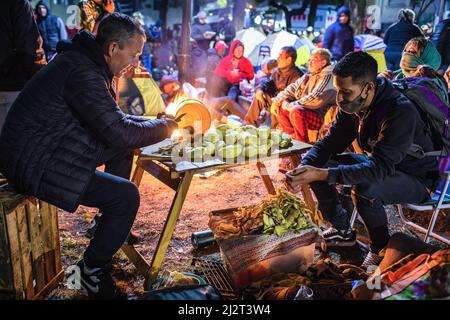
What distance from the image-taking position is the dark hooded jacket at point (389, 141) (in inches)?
122

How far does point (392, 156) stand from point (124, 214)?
2.16 meters

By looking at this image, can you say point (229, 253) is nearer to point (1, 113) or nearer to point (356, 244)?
point (356, 244)

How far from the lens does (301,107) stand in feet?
19.8

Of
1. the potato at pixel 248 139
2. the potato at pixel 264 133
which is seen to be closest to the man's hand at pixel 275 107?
Result: the potato at pixel 264 133

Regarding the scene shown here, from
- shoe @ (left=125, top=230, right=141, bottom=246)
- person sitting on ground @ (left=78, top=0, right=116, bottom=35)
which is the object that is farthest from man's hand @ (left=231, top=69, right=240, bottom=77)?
shoe @ (left=125, top=230, right=141, bottom=246)

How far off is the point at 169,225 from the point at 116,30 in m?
1.54

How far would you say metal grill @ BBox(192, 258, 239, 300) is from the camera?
309cm

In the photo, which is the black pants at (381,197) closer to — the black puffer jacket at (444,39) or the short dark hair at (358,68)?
the short dark hair at (358,68)

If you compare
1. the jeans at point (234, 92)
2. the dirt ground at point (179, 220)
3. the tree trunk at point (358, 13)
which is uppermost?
the tree trunk at point (358, 13)

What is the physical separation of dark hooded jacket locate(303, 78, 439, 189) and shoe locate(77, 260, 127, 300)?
1.96m

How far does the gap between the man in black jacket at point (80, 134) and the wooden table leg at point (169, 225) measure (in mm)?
324

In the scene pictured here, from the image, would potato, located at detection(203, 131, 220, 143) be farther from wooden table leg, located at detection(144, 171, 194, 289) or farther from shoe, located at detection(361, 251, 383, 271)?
shoe, located at detection(361, 251, 383, 271)

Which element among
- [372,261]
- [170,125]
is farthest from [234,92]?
[372,261]

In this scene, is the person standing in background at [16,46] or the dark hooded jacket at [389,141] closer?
the dark hooded jacket at [389,141]
